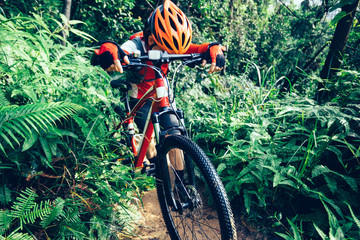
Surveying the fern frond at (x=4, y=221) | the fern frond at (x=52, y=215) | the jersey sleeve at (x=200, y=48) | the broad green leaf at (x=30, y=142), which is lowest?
the fern frond at (x=52, y=215)

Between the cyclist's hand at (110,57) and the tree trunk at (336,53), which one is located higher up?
the tree trunk at (336,53)

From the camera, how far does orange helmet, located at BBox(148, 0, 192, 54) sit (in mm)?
1890

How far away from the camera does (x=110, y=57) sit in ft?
5.65

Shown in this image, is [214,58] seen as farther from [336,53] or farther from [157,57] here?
[336,53]

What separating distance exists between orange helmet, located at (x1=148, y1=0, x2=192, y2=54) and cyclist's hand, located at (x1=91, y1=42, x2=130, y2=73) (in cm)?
39

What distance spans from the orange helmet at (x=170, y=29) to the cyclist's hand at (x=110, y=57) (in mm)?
389

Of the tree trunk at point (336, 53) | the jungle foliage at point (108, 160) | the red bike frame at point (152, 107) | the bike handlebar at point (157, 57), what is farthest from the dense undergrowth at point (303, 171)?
the bike handlebar at point (157, 57)

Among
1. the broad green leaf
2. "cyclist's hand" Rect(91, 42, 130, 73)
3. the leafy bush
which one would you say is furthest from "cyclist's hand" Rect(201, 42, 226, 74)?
the broad green leaf

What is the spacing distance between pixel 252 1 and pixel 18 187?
29.2 feet

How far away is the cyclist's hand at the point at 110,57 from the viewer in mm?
1726

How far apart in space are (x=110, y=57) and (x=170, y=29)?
0.58 m

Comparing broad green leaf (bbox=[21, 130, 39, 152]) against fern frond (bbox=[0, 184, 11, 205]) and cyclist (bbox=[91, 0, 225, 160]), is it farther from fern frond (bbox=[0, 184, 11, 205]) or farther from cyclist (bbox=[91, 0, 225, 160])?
cyclist (bbox=[91, 0, 225, 160])

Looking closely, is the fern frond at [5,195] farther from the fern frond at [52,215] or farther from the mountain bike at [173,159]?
the mountain bike at [173,159]

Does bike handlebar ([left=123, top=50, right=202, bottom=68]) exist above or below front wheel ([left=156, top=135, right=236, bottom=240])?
above
